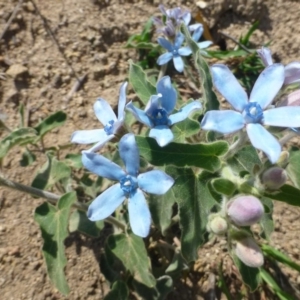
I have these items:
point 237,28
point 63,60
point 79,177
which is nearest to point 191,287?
point 79,177

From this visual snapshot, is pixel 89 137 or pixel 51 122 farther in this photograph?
pixel 51 122

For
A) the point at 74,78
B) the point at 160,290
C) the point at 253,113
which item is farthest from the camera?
the point at 74,78

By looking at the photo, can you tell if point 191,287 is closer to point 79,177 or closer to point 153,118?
point 79,177

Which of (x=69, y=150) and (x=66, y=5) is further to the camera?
(x=66, y=5)

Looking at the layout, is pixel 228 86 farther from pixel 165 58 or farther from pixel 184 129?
pixel 165 58

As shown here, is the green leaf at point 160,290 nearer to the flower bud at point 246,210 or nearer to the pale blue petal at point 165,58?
the flower bud at point 246,210

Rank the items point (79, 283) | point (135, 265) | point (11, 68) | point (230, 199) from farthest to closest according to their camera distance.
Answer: point (11, 68), point (79, 283), point (135, 265), point (230, 199)

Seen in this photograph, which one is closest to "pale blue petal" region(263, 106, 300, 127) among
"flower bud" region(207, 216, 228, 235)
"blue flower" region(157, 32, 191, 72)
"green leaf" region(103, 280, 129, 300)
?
"flower bud" region(207, 216, 228, 235)

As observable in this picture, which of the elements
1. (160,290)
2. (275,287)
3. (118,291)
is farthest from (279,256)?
(118,291)
